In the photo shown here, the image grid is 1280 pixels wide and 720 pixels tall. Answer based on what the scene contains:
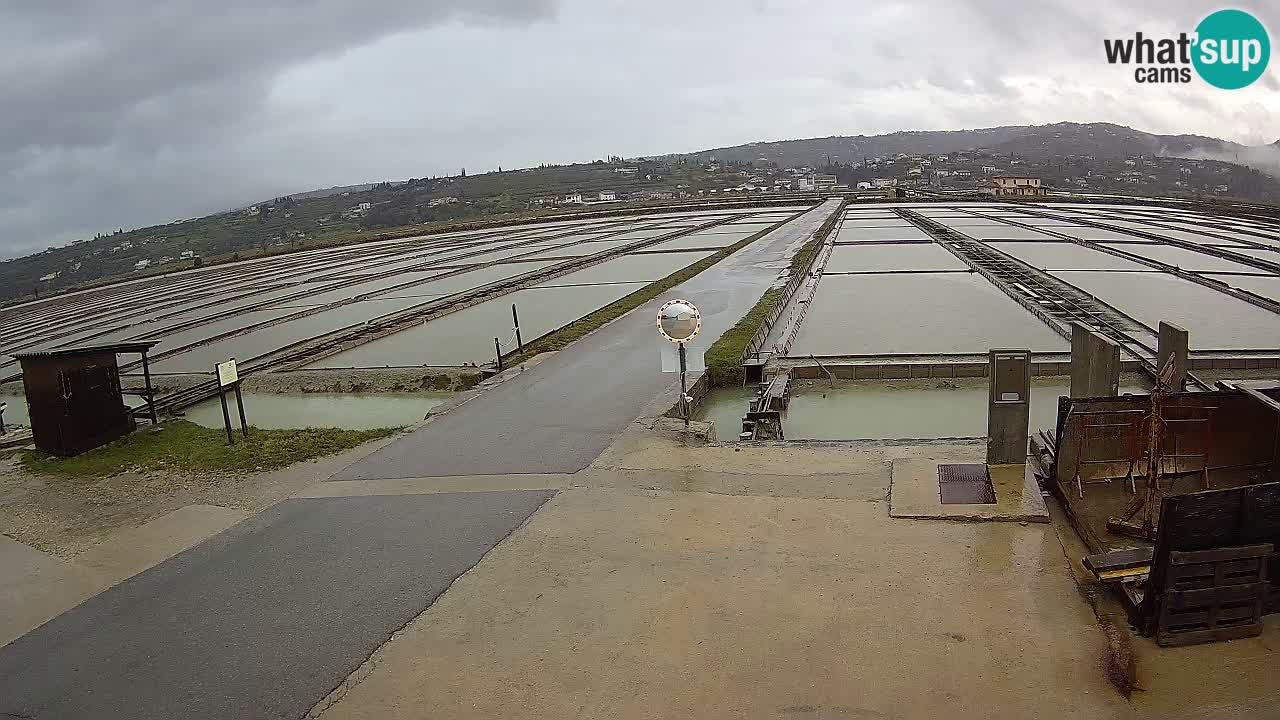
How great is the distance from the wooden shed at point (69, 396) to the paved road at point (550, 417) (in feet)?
12.8

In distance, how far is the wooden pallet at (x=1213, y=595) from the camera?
4.14 metres

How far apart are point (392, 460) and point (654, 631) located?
453 cm

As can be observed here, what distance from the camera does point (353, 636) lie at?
4816 millimetres

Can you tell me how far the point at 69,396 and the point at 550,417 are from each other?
5.71 meters

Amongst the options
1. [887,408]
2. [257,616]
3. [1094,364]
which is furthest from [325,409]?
[1094,364]

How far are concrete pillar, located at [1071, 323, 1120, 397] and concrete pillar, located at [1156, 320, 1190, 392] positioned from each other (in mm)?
350

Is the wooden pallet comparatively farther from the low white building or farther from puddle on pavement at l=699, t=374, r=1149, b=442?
the low white building

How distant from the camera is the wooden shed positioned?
9.07 meters

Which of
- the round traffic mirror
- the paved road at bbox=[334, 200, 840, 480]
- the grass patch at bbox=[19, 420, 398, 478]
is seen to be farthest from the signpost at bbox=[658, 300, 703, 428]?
the grass patch at bbox=[19, 420, 398, 478]

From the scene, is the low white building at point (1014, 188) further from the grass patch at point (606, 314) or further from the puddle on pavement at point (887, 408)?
the puddle on pavement at point (887, 408)

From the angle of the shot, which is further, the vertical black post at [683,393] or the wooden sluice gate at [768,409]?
the wooden sluice gate at [768,409]

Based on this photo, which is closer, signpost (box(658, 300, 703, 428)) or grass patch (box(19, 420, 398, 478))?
signpost (box(658, 300, 703, 428))

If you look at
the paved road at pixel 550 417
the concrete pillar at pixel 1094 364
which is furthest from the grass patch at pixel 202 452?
the concrete pillar at pixel 1094 364

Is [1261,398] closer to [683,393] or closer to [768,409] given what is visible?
[683,393]
